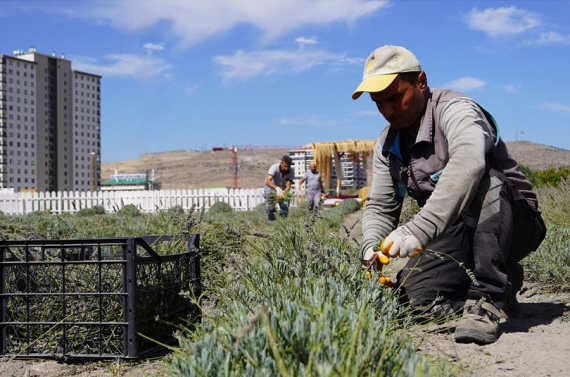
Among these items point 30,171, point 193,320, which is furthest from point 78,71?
point 193,320

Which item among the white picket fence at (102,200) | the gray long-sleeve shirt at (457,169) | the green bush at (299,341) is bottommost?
the white picket fence at (102,200)

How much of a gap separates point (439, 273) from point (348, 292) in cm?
114

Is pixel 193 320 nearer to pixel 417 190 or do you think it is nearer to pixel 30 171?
pixel 417 190

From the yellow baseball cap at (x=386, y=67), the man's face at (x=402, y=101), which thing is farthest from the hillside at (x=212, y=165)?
the yellow baseball cap at (x=386, y=67)

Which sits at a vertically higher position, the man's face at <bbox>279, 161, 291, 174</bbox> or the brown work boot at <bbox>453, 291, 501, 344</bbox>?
the man's face at <bbox>279, 161, 291, 174</bbox>

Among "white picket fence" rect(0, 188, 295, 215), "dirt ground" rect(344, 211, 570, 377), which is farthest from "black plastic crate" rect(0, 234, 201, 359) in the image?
"white picket fence" rect(0, 188, 295, 215)

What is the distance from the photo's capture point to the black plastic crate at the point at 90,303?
276 centimetres

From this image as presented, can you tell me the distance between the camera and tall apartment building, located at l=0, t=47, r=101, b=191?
354ft

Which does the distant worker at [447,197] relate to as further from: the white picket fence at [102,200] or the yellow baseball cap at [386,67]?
the white picket fence at [102,200]

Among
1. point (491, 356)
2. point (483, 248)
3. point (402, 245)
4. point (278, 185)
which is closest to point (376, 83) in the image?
point (402, 245)

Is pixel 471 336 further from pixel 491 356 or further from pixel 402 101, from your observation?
pixel 402 101

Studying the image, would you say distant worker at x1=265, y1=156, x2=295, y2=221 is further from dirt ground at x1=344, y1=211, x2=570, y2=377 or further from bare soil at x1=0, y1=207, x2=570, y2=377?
bare soil at x1=0, y1=207, x2=570, y2=377

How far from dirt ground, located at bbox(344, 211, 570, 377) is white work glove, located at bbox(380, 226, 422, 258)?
32 centimetres

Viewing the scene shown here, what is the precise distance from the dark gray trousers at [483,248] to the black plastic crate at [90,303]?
116 cm
